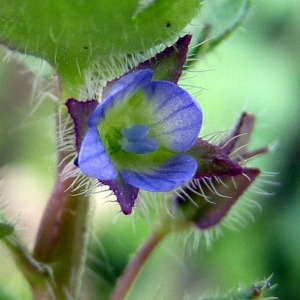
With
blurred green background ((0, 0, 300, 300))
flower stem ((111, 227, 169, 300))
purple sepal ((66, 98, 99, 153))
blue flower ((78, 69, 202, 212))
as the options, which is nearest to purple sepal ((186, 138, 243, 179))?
blue flower ((78, 69, 202, 212))

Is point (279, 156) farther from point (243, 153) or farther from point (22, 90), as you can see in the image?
point (243, 153)

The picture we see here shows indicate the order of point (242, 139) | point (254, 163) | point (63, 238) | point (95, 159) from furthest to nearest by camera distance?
point (254, 163)
point (242, 139)
point (63, 238)
point (95, 159)

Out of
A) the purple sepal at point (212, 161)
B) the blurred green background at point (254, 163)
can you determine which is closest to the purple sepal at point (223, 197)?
the purple sepal at point (212, 161)

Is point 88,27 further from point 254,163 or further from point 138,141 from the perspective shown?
point 254,163

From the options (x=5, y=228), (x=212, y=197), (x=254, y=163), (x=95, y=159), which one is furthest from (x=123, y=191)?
(x=254, y=163)

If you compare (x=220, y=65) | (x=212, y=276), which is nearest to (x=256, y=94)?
(x=220, y=65)

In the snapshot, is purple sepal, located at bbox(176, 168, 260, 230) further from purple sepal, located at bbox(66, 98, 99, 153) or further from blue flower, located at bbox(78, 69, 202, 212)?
purple sepal, located at bbox(66, 98, 99, 153)
